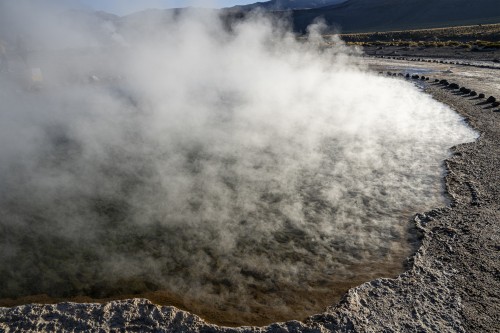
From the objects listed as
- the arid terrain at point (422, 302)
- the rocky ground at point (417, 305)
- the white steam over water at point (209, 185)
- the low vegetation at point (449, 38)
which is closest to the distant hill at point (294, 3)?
the low vegetation at point (449, 38)

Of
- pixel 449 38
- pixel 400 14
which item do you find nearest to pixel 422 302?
pixel 449 38

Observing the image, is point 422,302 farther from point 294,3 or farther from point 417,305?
point 294,3

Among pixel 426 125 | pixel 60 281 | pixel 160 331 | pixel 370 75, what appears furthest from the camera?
pixel 370 75

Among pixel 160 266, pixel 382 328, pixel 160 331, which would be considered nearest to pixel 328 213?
pixel 382 328

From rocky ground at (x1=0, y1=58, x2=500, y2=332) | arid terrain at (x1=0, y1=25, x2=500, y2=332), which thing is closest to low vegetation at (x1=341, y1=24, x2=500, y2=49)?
arid terrain at (x1=0, y1=25, x2=500, y2=332)

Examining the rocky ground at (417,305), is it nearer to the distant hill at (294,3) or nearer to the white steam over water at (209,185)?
the white steam over water at (209,185)

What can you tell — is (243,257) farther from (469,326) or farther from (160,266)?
(469,326)
